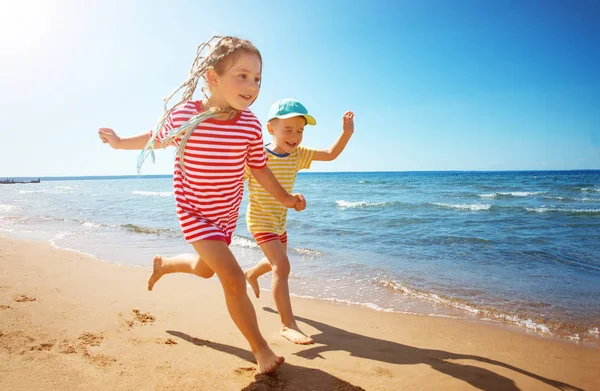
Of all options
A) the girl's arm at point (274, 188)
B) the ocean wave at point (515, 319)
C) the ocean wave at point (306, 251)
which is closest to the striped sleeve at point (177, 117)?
the girl's arm at point (274, 188)

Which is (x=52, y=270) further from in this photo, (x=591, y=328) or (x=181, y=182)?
(x=591, y=328)

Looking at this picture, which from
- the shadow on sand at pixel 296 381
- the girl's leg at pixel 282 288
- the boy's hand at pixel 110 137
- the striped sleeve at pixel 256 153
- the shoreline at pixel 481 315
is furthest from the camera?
the shoreline at pixel 481 315

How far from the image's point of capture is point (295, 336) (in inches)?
112

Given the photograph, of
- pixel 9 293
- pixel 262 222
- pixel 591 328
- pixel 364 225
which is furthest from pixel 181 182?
pixel 364 225

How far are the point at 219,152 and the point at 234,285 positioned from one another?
78 cm

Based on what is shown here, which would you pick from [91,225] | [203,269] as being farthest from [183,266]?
[91,225]

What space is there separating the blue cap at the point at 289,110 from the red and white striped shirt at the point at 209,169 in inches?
29.0

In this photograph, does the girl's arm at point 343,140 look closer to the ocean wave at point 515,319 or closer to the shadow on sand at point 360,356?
the shadow on sand at point 360,356

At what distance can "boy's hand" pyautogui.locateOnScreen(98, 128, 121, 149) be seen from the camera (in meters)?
2.57

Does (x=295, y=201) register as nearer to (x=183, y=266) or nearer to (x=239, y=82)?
(x=239, y=82)

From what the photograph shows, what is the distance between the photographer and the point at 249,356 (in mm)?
2506

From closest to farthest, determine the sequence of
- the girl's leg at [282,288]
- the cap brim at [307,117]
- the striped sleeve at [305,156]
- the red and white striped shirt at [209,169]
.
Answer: the red and white striped shirt at [209,169] → the girl's leg at [282,288] → the cap brim at [307,117] → the striped sleeve at [305,156]

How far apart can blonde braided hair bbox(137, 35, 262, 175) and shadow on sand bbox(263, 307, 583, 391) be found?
163 centimetres

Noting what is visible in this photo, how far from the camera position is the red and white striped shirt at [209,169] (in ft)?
7.43
